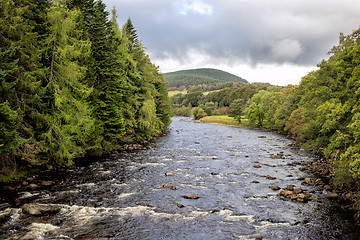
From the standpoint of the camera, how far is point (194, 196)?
17125 mm

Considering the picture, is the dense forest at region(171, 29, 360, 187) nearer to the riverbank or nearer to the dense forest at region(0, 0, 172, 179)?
the riverbank

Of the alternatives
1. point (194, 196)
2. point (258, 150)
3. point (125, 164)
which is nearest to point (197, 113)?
point (258, 150)

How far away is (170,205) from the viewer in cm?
1555

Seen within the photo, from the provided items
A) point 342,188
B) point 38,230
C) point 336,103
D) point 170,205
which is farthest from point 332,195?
point 38,230

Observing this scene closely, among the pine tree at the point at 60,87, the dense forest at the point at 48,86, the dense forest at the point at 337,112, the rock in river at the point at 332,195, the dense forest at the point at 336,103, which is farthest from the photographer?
the pine tree at the point at 60,87

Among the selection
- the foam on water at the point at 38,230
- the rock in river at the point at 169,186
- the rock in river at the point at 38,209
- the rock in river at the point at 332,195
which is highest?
the rock in river at the point at 332,195

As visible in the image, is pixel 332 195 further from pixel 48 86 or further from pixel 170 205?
pixel 48 86

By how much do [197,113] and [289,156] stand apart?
98280 millimetres

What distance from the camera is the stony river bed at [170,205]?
1211cm

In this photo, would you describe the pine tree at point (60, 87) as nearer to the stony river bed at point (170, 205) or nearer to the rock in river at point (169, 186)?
the stony river bed at point (170, 205)

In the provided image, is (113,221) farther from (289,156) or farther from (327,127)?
(289,156)

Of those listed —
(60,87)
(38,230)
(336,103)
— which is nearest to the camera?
(38,230)

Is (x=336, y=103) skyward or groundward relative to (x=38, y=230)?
skyward

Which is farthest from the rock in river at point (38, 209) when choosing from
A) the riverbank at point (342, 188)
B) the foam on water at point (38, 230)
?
the riverbank at point (342, 188)
